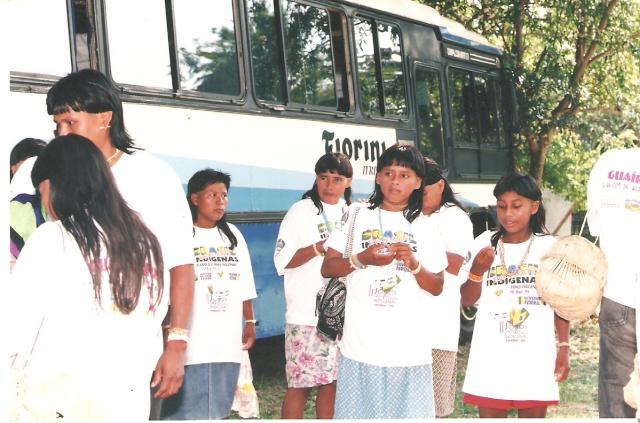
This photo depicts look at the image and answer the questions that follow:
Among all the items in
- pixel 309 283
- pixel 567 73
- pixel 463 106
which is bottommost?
pixel 309 283

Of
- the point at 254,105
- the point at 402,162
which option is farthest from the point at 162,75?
the point at 402,162

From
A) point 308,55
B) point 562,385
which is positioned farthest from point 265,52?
point 562,385

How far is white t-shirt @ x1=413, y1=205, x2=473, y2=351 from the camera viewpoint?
544 centimetres

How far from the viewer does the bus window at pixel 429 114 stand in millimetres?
9789

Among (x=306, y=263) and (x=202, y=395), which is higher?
(x=306, y=263)

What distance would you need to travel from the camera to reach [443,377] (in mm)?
5516

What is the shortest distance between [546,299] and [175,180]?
6.12ft

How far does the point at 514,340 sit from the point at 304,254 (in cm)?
156

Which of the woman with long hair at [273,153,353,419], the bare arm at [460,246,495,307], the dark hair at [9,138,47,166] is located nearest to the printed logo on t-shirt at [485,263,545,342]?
the bare arm at [460,246,495,307]

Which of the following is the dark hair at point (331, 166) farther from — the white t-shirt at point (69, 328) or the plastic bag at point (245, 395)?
the white t-shirt at point (69, 328)

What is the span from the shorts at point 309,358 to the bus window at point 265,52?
2.23 m

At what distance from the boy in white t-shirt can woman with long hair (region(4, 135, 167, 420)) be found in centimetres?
213

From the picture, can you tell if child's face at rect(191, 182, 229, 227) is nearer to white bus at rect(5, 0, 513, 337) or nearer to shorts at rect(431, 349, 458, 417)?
white bus at rect(5, 0, 513, 337)

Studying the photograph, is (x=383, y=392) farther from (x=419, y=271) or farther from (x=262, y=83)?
(x=262, y=83)
